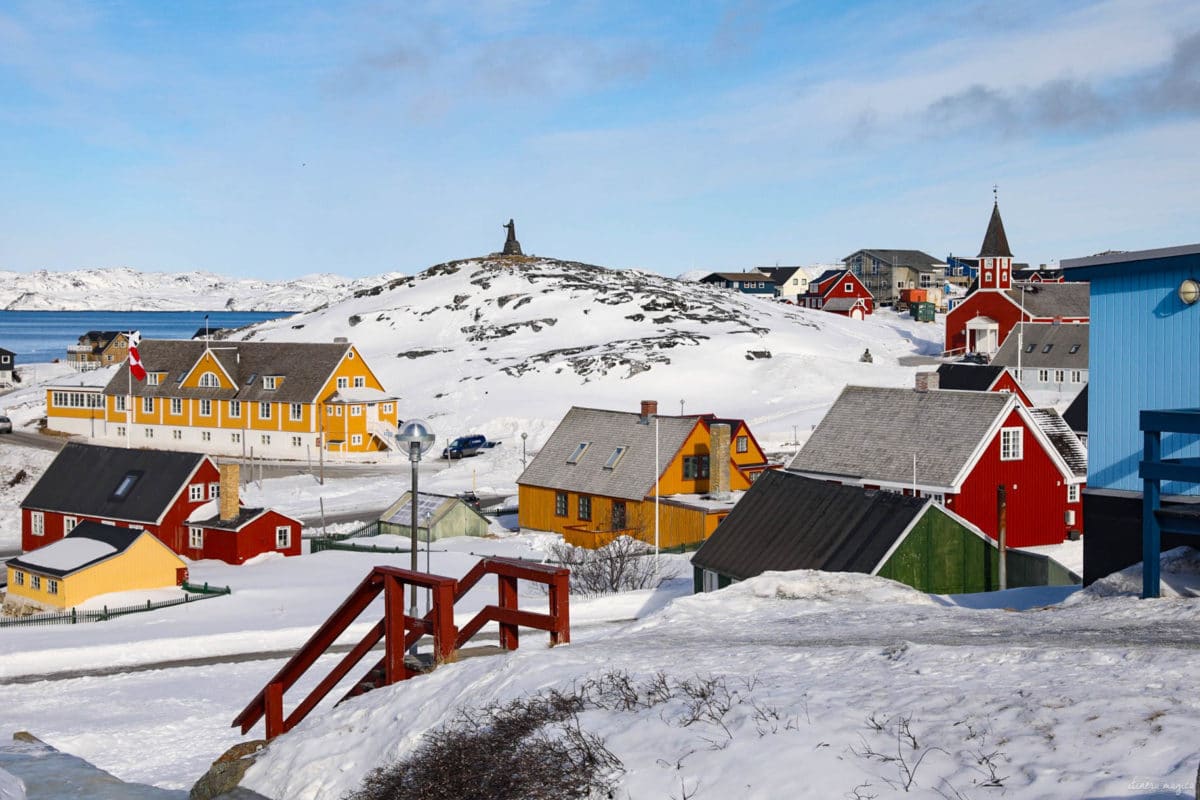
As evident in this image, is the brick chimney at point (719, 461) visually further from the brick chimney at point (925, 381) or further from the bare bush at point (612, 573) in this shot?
the bare bush at point (612, 573)

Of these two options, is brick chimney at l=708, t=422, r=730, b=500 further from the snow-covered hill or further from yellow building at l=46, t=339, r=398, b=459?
yellow building at l=46, t=339, r=398, b=459

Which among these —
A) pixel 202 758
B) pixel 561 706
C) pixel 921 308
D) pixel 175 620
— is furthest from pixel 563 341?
pixel 561 706

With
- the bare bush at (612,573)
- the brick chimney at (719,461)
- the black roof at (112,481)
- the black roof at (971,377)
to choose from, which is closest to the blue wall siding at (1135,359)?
the bare bush at (612,573)

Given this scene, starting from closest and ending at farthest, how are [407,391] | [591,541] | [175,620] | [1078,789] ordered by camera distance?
[1078,789], [175,620], [591,541], [407,391]

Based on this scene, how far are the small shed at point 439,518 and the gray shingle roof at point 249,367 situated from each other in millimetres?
29759

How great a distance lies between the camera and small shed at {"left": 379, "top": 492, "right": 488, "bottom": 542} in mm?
50438

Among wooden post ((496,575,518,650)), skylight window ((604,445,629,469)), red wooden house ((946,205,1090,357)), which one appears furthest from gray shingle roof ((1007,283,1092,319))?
wooden post ((496,575,518,650))

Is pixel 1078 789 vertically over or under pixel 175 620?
over

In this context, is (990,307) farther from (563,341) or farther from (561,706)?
(561,706)

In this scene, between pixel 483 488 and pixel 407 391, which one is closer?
pixel 483 488

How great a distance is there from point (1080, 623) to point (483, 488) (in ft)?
172

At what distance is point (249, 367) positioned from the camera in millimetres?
85375

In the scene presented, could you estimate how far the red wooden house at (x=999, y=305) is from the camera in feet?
351

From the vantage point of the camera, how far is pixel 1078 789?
7.86 meters
